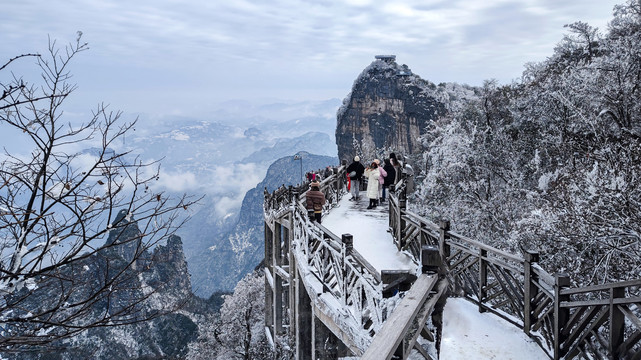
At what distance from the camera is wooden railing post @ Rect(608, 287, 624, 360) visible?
4211mm

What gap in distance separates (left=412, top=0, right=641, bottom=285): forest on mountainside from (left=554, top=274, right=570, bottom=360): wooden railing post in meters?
3.92

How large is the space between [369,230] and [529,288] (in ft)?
24.2

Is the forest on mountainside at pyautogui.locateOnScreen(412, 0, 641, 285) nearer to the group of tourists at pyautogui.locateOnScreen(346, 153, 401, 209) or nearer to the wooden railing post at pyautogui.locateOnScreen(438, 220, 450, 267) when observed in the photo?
the group of tourists at pyautogui.locateOnScreen(346, 153, 401, 209)

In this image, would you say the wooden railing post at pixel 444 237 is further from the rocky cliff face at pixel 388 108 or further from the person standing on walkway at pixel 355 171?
the rocky cliff face at pixel 388 108

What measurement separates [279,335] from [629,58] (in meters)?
21.4

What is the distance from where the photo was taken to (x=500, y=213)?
58.4ft

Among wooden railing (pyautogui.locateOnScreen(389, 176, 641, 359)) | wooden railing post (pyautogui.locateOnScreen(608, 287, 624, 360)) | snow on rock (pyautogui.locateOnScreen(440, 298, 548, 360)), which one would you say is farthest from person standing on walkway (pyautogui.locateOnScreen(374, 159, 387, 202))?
wooden railing post (pyautogui.locateOnScreen(608, 287, 624, 360))

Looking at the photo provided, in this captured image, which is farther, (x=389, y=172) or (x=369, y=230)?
(x=389, y=172)

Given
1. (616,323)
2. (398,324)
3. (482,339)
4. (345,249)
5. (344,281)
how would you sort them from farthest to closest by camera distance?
(344,281) → (345,249) → (482,339) → (616,323) → (398,324)

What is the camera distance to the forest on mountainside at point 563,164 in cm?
938

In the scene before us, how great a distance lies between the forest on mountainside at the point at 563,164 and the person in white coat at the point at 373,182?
3.03 metres

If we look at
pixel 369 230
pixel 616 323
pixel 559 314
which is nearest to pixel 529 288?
pixel 559 314

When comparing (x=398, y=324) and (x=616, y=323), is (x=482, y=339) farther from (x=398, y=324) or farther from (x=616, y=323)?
(x=398, y=324)

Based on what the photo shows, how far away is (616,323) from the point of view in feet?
13.9
